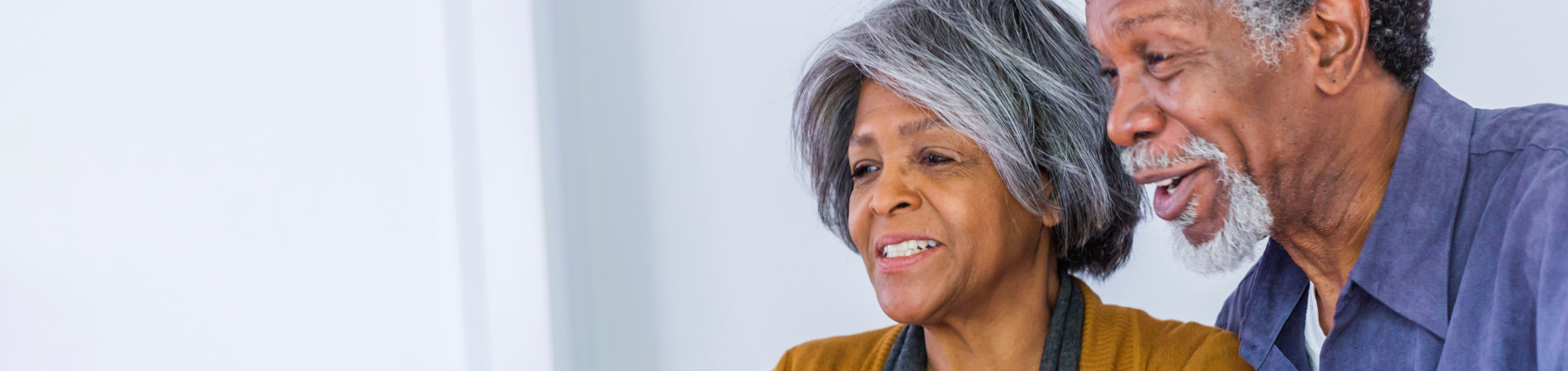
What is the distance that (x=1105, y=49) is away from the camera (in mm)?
1403

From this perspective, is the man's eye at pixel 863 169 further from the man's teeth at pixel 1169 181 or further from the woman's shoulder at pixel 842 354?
the man's teeth at pixel 1169 181

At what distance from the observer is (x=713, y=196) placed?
2.92 m

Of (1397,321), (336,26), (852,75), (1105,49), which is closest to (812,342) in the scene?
(852,75)

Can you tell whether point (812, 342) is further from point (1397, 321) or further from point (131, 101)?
point (131, 101)

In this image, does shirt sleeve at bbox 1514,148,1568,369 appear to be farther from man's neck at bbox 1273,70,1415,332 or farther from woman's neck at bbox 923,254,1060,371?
woman's neck at bbox 923,254,1060,371

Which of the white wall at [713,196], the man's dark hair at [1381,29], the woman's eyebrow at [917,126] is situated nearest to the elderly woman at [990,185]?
the woman's eyebrow at [917,126]

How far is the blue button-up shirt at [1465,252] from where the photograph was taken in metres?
1.15

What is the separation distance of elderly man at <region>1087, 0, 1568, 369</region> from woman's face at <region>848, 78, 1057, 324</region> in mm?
259

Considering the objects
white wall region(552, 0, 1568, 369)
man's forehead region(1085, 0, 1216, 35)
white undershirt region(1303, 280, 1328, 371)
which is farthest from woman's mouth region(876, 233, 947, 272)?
white wall region(552, 0, 1568, 369)

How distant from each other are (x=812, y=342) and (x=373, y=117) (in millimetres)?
1155

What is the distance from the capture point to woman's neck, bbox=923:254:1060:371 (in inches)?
67.5

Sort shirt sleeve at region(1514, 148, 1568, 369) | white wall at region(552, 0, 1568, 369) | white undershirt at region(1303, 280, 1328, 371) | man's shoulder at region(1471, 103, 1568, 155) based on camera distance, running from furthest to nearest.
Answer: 1. white wall at region(552, 0, 1568, 369)
2. white undershirt at region(1303, 280, 1328, 371)
3. man's shoulder at region(1471, 103, 1568, 155)
4. shirt sleeve at region(1514, 148, 1568, 369)

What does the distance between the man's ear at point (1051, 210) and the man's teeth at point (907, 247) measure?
0.18 metres

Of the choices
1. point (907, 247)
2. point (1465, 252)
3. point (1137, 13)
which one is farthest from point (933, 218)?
point (1465, 252)
